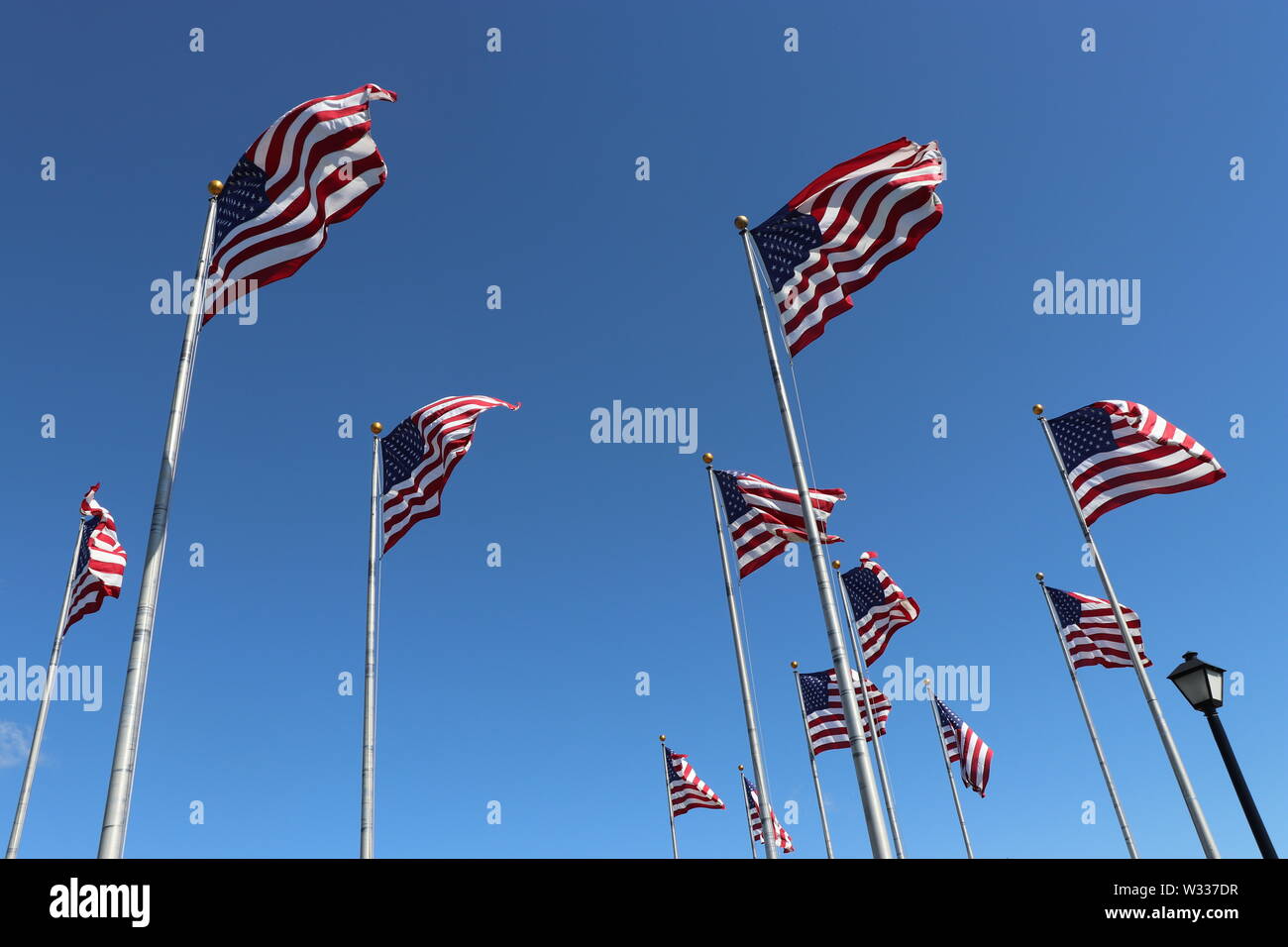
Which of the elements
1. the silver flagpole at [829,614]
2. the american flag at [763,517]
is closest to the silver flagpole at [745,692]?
the american flag at [763,517]

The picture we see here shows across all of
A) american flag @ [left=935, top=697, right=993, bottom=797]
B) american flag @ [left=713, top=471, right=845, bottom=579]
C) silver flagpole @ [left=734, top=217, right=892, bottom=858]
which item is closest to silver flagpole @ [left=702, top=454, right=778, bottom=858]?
american flag @ [left=713, top=471, right=845, bottom=579]

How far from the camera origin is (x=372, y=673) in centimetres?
1652

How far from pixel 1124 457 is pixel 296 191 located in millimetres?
18930

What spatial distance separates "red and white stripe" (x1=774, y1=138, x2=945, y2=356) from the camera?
567 inches

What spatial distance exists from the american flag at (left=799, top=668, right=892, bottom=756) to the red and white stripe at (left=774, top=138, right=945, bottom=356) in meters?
16.6

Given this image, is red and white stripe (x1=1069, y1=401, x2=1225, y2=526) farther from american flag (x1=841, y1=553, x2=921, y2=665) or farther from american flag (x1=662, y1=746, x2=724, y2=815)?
american flag (x1=662, y1=746, x2=724, y2=815)

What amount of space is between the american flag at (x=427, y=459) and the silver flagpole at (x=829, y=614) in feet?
20.1

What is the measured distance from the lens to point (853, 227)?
14.8 meters
